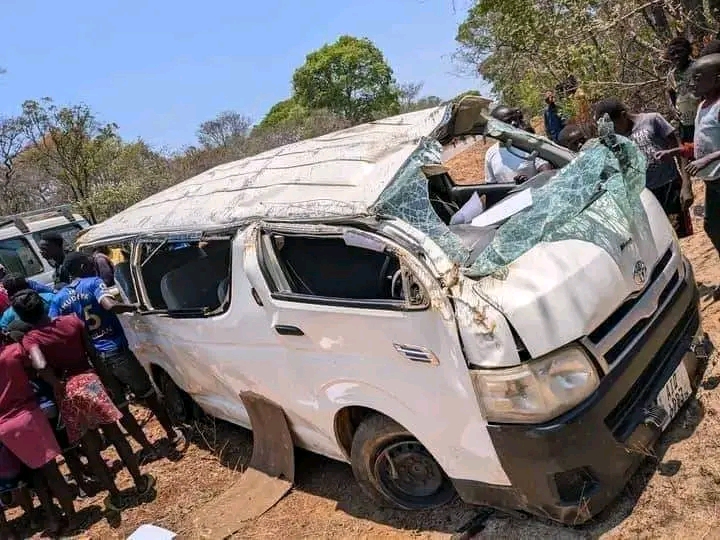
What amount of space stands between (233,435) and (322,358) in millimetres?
2138

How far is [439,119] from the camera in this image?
12.6 feet

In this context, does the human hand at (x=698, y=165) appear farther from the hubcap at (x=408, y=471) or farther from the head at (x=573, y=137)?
the hubcap at (x=408, y=471)

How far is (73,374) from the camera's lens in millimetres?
4398

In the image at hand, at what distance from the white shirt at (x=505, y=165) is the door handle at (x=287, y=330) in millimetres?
2135

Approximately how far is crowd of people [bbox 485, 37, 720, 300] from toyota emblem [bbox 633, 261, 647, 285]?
1.17 metres

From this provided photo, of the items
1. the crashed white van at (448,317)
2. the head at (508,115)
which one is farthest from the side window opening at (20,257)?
the head at (508,115)

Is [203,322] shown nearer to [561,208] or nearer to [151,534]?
[151,534]

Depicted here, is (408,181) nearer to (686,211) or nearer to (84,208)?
(686,211)

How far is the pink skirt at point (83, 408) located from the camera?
14.1 feet

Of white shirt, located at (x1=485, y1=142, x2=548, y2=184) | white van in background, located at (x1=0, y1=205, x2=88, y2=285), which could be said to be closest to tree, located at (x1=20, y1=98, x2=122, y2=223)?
white van in background, located at (x1=0, y1=205, x2=88, y2=285)

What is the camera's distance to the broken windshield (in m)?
2.87

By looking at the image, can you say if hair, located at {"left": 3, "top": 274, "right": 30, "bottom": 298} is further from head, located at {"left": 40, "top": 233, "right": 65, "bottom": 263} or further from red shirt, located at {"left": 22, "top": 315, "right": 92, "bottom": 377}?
head, located at {"left": 40, "top": 233, "right": 65, "bottom": 263}

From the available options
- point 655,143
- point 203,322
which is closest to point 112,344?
point 203,322

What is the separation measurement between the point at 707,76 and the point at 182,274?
3702 millimetres
